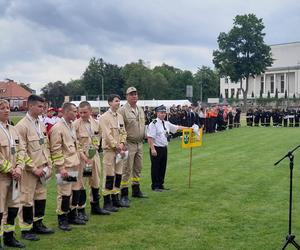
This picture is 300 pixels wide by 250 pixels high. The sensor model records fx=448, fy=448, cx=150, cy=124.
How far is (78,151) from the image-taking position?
8000mm

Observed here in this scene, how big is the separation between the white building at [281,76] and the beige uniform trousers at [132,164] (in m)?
115

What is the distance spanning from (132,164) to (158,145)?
1.28 m

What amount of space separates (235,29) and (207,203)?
77917 mm

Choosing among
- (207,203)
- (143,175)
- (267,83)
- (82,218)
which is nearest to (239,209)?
A: (207,203)

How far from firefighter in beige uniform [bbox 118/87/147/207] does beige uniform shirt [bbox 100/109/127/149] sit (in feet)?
Answer: 1.76

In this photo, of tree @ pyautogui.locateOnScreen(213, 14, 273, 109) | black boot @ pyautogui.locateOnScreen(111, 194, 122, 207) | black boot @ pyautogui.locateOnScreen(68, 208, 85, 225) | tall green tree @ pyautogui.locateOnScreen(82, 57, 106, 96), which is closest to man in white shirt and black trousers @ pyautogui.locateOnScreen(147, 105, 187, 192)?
black boot @ pyautogui.locateOnScreen(111, 194, 122, 207)

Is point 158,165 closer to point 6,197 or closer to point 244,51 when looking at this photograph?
point 6,197

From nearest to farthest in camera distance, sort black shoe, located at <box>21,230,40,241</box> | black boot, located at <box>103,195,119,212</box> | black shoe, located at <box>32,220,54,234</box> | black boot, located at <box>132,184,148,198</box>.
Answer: black shoe, located at <box>21,230,40,241</box>
black shoe, located at <box>32,220,54,234</box>
black boot, located at <box>103,195,119,212</box>
black boot, located at <box>132,184,148,198</box>

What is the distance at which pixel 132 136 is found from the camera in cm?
1000

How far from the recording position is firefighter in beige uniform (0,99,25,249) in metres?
6.42

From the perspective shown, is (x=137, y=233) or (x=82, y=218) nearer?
(x=137, y=233)

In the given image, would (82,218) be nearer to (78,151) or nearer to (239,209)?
(78,151)

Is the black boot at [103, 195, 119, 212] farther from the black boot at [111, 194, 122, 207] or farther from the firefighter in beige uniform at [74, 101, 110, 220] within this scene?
the firefighter in beige uniform at [74, 101, 110, 220]

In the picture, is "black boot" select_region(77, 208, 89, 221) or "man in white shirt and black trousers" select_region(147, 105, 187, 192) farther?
"man in white shirt and black trousers" select_region(147, 105, 187, 192)
